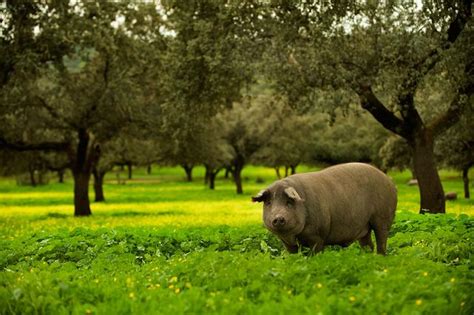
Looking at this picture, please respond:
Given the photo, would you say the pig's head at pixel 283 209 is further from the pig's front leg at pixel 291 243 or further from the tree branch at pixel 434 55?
the tree branch at pixel 434 55

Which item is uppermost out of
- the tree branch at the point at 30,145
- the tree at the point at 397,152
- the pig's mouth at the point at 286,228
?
the tree branch at the point at 30,145

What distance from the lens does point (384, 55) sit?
72.0ft

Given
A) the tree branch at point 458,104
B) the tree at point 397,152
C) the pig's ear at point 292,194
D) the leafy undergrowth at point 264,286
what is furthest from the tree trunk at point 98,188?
the pig's ear at point 292,194

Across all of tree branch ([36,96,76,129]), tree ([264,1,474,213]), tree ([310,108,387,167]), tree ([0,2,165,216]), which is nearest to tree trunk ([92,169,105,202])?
tree ([0,2,165,216])

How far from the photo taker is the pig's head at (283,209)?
10336mm

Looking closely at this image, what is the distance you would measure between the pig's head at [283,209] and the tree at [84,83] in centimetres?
2235

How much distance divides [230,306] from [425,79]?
1828 centimetres

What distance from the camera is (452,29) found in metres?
22.2

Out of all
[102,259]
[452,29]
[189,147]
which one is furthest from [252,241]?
[189,147]

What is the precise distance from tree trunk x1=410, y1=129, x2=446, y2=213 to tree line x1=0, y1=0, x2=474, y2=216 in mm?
44

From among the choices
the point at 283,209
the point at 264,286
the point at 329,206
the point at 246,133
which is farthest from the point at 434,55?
the point at 246,133

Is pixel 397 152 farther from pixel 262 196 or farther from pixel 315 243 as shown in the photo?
Result: pixel 262 196

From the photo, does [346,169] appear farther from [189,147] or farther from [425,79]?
[189,147]

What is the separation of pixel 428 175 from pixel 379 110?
3.29 metres
